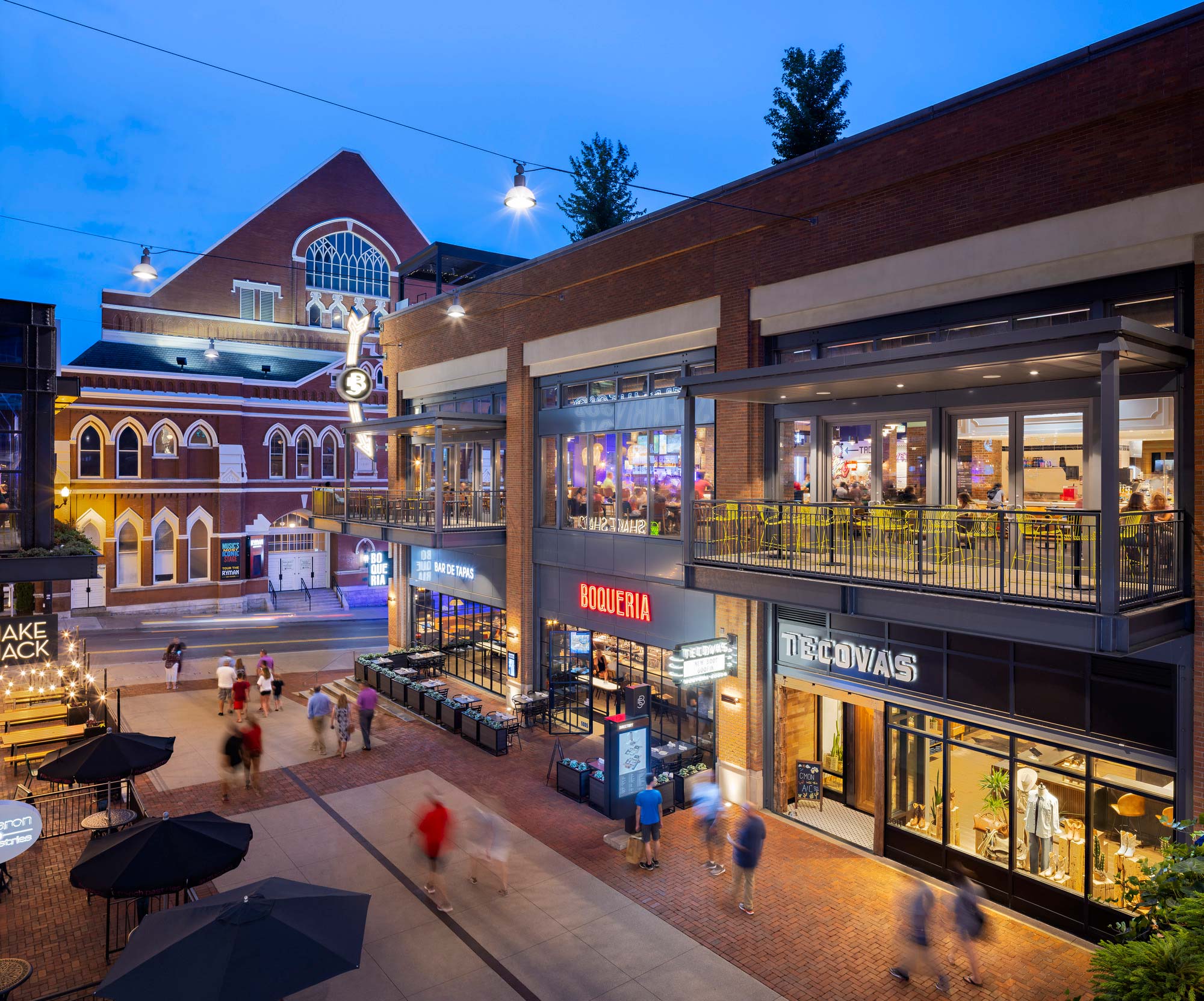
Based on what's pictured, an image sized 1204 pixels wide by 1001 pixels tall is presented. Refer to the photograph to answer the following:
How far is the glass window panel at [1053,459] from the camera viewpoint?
11.3 m

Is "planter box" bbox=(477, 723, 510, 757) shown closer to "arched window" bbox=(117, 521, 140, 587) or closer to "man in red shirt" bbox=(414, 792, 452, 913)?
"man in red shirt" bbox=(414, 792, 452, 913)

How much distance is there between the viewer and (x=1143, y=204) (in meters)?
10.1

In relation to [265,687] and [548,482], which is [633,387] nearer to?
[548,482]

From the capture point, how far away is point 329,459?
44406mm

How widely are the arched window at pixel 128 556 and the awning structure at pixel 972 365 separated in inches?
1370

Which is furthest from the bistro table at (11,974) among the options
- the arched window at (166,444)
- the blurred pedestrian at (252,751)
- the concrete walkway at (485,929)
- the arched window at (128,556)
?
the arched window at (166,444)

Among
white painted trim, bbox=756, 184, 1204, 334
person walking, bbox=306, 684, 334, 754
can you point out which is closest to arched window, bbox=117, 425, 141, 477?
person walking, bbox=306, 684, 334, 754

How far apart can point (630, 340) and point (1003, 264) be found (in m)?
8.50

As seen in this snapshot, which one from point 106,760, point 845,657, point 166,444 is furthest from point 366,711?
point 166,444

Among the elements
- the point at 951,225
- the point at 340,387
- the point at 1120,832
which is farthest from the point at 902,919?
the point at 340,387

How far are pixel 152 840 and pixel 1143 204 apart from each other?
14.8 m

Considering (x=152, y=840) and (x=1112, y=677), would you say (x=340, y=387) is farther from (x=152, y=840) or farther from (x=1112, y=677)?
(x=1112, y=677)

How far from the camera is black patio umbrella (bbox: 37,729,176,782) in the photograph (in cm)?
1238

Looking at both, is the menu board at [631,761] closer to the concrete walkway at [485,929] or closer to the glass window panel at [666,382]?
the concrete walkway at [485,929]
